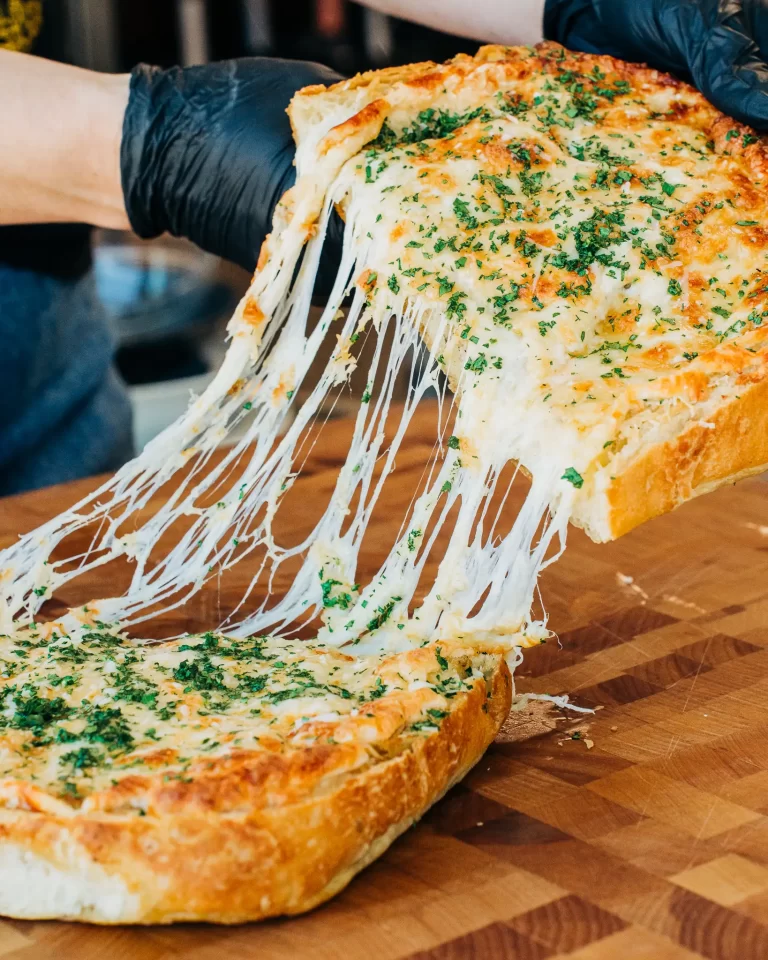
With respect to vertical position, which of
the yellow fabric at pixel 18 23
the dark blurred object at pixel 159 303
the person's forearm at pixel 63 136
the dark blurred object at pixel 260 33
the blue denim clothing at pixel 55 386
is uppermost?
the yellow fabric at pixel 18 23

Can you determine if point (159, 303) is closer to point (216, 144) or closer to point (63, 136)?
point (63, 136)

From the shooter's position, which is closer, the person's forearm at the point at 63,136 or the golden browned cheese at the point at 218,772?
the golden browned cheese at the point at 218,772

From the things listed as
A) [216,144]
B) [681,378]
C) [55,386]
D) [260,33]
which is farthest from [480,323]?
[260,33]

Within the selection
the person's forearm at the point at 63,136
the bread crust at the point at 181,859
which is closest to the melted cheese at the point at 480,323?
the bread crust at the point at 181,859

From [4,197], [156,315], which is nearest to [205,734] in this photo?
[4,197]

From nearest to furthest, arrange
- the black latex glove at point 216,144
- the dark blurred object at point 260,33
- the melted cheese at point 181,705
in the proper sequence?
the melted cheese at point 181,705 → the black latex glove at point 216,144 → the dark blurred object at point 260,33

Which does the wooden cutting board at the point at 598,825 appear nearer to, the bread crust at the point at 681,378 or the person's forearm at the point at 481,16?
the bread crust at the point at 681,378

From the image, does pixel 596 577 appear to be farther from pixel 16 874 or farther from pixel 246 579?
pixel 16 874
